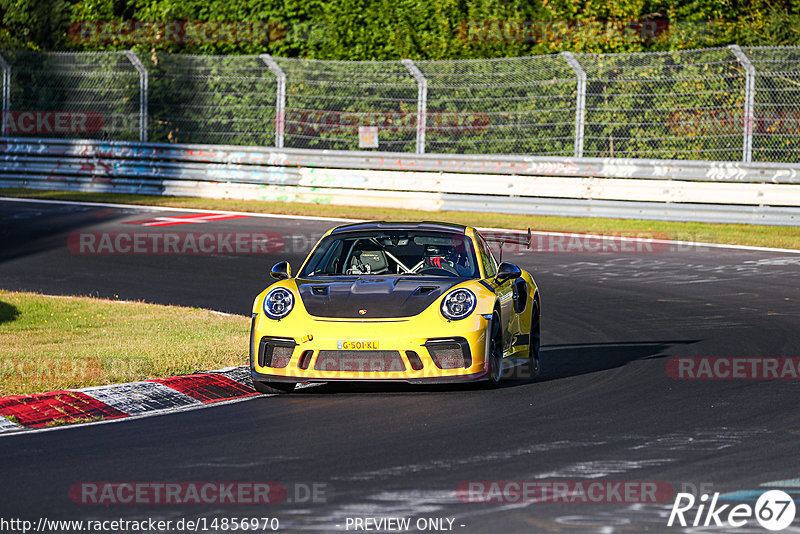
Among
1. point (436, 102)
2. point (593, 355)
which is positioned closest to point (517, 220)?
point (436, 102)

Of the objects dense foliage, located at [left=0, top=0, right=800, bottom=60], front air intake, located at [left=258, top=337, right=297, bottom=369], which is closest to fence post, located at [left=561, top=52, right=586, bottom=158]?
dense foliage, located at [left=0, top=0, right=800, bottom=60]

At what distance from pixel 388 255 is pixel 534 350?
139cm

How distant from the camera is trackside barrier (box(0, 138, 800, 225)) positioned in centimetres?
2056

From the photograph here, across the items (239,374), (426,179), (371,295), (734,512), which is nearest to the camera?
(734,512)

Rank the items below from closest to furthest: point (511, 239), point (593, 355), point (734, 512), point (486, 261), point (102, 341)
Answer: point (734, 512) → point (486, 261) → point (593, 355) → point (102, 341) → point (511, 239)

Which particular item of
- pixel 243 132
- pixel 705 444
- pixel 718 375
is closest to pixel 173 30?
pixel 243 132

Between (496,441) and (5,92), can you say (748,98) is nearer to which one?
(496,441)

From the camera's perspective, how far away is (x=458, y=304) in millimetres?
8984

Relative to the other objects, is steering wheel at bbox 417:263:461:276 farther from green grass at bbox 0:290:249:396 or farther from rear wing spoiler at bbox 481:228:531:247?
green grass at bbox 0:290:249:396

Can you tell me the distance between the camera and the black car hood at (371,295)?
8875 millimetres

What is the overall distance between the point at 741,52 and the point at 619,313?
861 centimetres

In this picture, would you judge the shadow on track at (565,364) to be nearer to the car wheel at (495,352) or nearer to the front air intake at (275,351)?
the car wheel at (495,352)

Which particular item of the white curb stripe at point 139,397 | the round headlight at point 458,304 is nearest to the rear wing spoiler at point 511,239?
the round headlight at point 458,304

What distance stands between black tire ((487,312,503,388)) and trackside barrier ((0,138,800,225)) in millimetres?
11955
